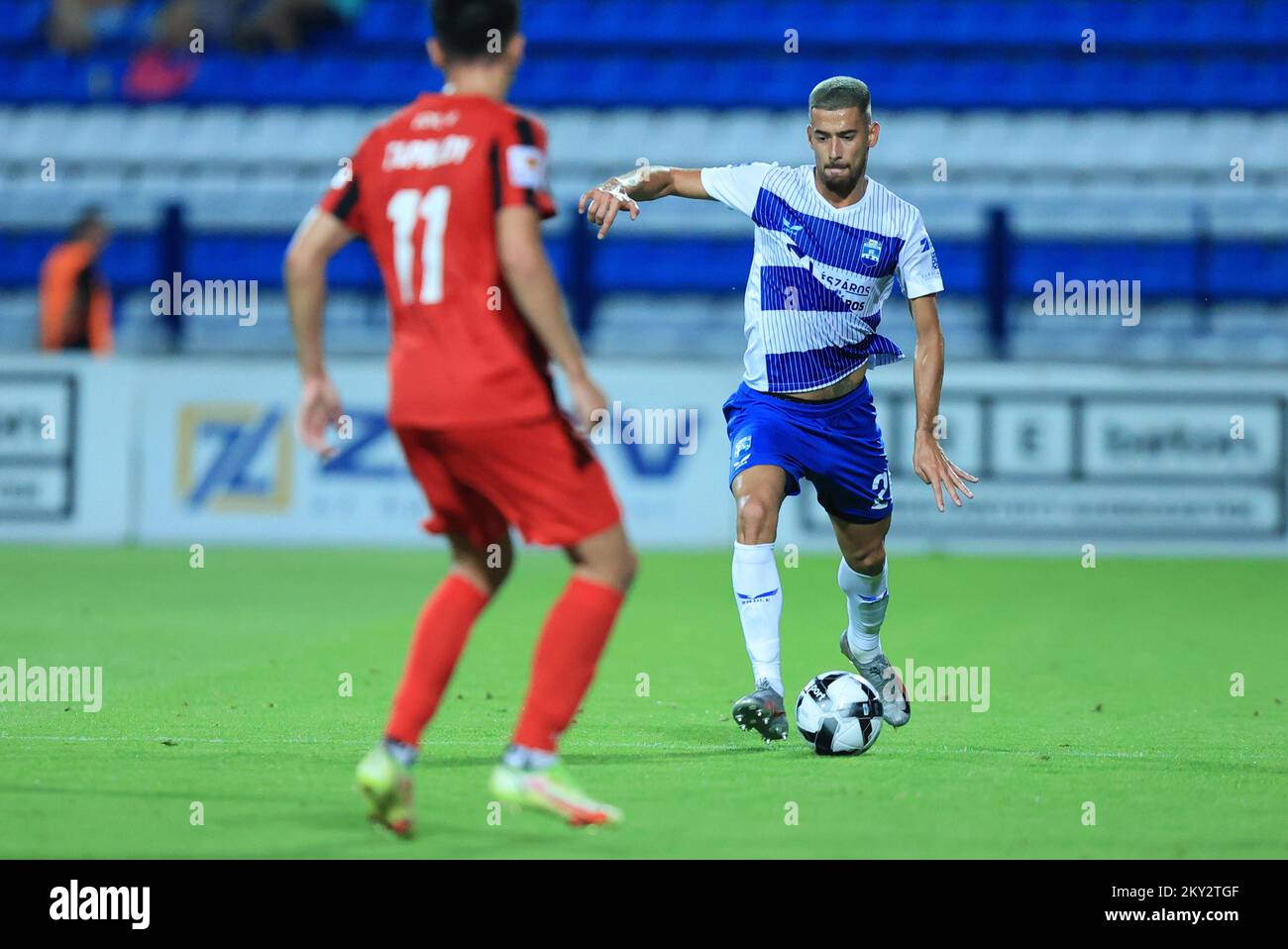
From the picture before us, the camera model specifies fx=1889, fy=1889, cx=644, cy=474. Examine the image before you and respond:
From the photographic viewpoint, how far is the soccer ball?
606 centimetres

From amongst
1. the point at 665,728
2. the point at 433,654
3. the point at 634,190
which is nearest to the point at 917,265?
the point at 634,190

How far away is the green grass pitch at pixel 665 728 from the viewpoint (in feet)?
15.6

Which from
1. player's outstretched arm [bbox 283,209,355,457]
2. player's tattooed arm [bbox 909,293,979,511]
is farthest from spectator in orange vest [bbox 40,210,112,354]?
player's outstretched arm [bbox 283,209,355,457]

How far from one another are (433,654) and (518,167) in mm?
1233

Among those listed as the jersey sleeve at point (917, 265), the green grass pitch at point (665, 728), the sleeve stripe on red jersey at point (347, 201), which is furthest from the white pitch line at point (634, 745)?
the sleeve stripe on red jersey at point (347, 201)

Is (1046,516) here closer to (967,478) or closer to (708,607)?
(708,607)

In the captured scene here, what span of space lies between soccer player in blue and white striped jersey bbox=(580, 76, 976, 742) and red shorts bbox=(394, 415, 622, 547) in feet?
6.17

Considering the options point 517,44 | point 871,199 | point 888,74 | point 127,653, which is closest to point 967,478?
point 871,199

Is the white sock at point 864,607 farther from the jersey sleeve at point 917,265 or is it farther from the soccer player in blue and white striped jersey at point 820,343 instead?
the jersey sleeve at point 917,265

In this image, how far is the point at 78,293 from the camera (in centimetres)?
1559

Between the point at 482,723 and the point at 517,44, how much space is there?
280 centimetres

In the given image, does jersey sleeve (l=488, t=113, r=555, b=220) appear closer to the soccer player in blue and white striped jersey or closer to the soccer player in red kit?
the soccer player in red kit

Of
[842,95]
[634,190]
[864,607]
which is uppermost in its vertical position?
[842,95]

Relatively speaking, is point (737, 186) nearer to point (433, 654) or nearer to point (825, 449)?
point (825, 449)
